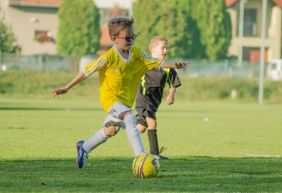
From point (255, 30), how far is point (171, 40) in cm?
1671

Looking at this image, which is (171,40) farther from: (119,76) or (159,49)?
(119,76)

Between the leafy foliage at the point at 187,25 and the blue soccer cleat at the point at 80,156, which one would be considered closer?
the blue soccer cleat at the point at 80,156

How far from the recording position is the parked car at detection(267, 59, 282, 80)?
7031 cm

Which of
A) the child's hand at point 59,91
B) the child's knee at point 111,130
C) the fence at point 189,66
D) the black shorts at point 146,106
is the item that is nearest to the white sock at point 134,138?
the child's knee at point 111,130

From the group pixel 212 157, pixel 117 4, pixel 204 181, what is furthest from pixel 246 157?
pixel 117 4

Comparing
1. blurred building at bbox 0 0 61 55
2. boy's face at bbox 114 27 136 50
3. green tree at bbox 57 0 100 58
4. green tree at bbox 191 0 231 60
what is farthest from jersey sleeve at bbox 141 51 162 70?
blurred building at bbox 0 0 61 55

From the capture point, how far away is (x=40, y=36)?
81312 mm

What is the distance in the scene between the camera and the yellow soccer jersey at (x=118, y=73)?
1212cm

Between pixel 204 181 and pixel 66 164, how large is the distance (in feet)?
8.69

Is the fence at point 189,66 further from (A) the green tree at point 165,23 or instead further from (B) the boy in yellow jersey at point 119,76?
(B) the boy in yellow jersey at point 119,76

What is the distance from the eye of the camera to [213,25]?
74.9 metres

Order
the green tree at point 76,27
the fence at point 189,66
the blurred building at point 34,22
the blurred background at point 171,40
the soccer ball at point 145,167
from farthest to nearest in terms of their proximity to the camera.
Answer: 1. the blurred building at point 34,22
2. the green tree at point 76,27
3. the fence at point 189,66
4. the blurred background at point 171,40
5. the soccer ball at point 145,167

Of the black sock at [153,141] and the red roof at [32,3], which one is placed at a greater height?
the black sock at [153,141]

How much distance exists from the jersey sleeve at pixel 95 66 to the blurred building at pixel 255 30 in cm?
7343
